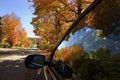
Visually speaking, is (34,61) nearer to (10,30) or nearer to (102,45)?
(102,45)

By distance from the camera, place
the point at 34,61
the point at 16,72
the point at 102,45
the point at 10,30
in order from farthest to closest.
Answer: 1. the point at 10,30
2. the point at 16,72
3. the point at 34,61
4. the point at 102,45

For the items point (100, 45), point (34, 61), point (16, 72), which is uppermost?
point (100, 45)

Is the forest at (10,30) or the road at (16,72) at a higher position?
the forest at (10,30)

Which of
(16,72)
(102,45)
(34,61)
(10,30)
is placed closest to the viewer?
(102,45)

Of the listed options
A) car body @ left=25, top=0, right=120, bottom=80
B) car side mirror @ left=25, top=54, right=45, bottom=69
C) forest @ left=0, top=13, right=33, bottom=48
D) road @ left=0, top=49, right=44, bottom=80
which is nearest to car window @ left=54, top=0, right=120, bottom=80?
car body @ left=25, top=0, right=120, bottom=80

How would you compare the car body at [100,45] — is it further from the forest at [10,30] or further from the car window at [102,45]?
the forest at [10,30]

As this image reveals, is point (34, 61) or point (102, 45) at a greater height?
point (102, 45)

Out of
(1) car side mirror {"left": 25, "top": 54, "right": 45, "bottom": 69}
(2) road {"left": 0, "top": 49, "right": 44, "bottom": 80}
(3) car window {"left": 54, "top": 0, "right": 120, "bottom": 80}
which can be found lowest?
(2) road {"left": 0, "top": 49, "right": 44, "bottom": 80}

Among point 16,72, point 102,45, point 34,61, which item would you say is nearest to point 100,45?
point 102,45

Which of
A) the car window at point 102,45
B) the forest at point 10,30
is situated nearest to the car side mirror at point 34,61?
the car window at point 102,45

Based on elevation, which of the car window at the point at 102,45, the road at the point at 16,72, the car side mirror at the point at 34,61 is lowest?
the road at the point at 16,72

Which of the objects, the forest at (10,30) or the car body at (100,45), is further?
the forest at (10,30)

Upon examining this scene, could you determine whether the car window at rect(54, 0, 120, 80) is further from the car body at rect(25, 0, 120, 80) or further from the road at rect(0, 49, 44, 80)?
the road at rect(0, 49, 44, 80)

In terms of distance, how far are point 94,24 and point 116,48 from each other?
0.44 m
